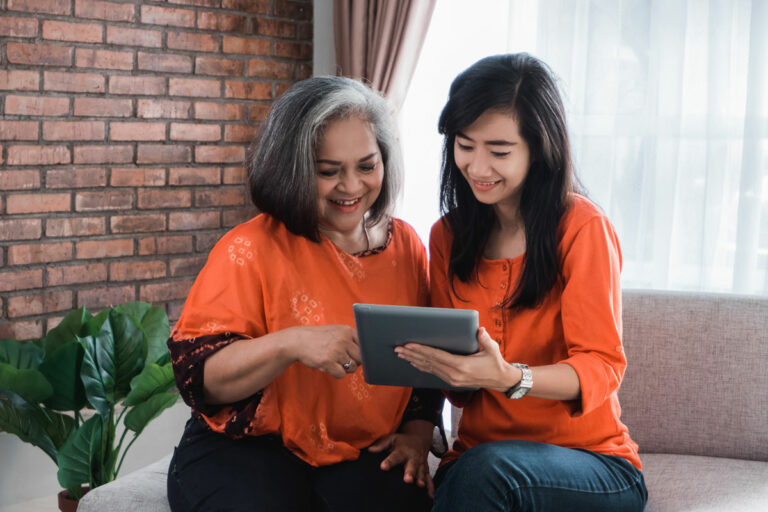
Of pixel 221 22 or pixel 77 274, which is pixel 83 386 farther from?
pixel 221 22

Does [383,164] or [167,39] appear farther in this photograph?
[167,39]

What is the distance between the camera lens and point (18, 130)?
7.84 ft

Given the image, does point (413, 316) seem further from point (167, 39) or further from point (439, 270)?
point (167, 39)

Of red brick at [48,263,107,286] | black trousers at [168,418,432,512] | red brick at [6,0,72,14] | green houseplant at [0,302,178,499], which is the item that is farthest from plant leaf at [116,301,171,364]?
red brick at [6,0,72,14]

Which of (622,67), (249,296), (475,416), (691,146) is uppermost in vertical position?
(622,67)

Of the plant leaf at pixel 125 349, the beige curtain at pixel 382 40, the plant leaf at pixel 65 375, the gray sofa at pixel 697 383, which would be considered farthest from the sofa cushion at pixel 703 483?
the beige curtain at pixel 382 40

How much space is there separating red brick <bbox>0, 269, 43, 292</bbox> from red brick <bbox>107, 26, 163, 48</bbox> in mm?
813

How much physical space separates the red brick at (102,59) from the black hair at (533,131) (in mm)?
1526

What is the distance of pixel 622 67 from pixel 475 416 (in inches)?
54.4

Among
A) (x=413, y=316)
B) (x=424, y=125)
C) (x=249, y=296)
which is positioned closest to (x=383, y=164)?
(x=249, y=296)

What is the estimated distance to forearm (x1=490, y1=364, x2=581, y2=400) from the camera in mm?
1268

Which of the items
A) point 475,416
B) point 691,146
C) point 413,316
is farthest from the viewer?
point 691,146

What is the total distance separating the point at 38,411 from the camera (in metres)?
2.12

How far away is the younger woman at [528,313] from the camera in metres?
1.27
